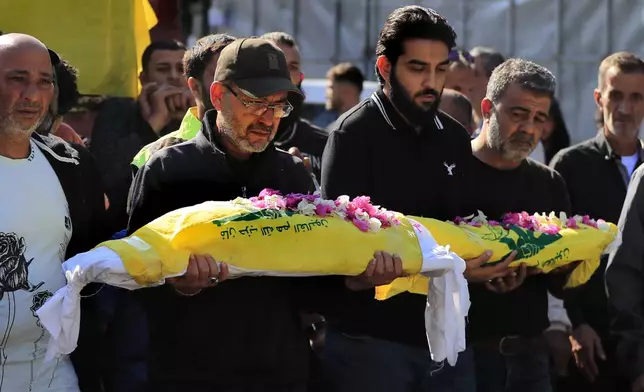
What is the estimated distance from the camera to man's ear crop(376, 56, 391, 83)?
5.08m

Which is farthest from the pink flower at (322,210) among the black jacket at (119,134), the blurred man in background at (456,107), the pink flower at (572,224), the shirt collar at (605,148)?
the shirt collar at (605,148)

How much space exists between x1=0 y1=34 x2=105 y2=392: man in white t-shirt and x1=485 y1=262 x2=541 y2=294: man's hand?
5.59ft

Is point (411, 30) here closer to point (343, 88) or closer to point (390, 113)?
point (390, 113)

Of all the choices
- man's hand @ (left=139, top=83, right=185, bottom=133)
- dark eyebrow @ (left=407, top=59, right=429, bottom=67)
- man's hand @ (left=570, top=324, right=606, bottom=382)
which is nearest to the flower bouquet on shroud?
dark eyebrow @ (left=407, top=59, right=429, bottom=67)

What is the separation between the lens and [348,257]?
421cm

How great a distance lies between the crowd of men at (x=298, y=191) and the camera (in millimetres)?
4168

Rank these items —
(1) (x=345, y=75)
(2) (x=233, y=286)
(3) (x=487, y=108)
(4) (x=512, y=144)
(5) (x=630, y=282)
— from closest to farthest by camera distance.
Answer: (2) (x=233, y=286), (4) (x=512, y=144), (3) (x=487, y=108), (5) (x=630, y=282), (1) (x=345, y=75)

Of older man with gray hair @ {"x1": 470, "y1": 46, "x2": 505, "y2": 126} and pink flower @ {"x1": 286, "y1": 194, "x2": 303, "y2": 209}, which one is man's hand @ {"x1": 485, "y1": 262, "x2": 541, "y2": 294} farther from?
older man with gray hair @ {"x1": 470, "y1": 46, "x2": 505, "y2": 126}

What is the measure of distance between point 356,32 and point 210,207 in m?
10.6

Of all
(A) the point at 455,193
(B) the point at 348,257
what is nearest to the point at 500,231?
(A) the point at 455,193

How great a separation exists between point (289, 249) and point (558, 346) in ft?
8.81

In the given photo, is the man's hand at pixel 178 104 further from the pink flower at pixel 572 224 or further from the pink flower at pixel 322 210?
the pink flower at pixel 322 210

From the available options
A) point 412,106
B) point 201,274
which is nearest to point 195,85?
point 412,106

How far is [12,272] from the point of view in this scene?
404 centimetres
